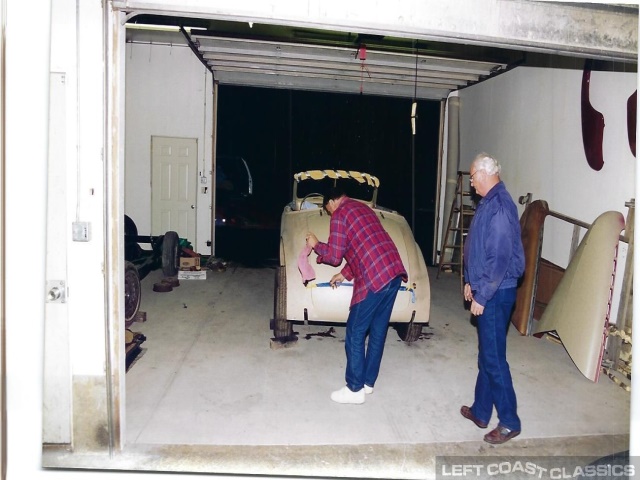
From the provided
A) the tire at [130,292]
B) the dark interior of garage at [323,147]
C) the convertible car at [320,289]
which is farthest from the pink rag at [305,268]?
the dark interior of garage at [323,147]

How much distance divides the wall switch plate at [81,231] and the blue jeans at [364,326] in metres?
2.18

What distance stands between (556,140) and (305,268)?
14.8 feet

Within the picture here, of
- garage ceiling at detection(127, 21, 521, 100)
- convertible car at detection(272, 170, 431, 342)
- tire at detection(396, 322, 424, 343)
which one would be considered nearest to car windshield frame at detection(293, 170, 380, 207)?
convertible car at detection(272, 170, 431, 342)

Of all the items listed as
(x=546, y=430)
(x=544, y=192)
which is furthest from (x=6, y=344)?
(x=544, y=192)

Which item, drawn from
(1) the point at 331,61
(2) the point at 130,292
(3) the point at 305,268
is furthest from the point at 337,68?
(2) the point at 130,292

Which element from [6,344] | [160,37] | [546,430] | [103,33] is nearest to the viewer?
[6,344]

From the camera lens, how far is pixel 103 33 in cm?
310

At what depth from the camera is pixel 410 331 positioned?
598 centimetres

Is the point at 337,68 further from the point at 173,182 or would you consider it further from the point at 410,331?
the point at 410,331

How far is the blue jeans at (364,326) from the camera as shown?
166 inches

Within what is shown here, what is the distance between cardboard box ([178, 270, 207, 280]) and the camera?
876 centimetres

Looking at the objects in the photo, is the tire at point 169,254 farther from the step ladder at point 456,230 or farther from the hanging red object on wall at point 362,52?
the step ladder at point 456,230

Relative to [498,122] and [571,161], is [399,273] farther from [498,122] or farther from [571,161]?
[498,122]

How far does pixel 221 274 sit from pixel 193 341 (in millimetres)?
3631
